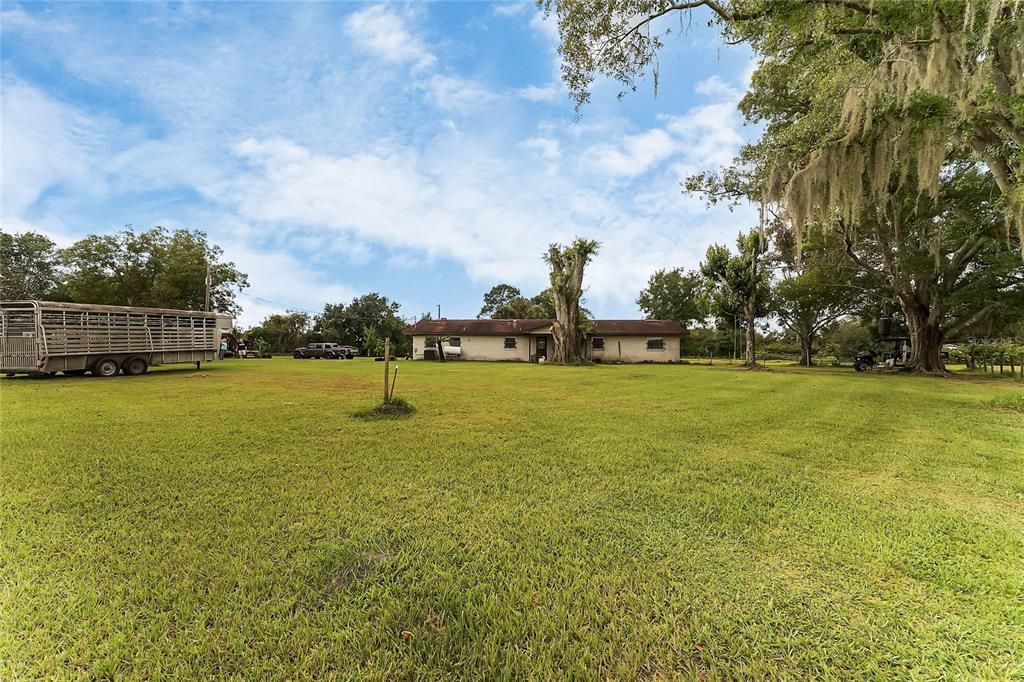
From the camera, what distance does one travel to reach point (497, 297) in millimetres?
57719

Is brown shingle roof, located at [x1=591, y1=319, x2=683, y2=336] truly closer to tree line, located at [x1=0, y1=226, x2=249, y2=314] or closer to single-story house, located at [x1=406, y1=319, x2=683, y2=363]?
single-story house, located at [x1=406, y1=319, x2=683, y2=363]

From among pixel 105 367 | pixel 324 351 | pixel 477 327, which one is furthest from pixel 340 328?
pixel 105 367

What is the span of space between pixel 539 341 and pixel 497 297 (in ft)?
98.7

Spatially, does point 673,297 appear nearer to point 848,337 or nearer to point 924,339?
point 848,337

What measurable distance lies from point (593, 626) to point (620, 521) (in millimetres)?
1133

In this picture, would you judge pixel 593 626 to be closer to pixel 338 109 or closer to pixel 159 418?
pixel 159 418

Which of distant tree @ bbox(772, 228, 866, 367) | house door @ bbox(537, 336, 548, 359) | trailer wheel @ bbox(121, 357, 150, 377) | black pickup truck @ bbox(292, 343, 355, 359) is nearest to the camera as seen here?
trailer wheel @ bbox(121, 357, 150, 377)

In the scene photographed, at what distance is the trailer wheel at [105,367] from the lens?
12219 millimetres

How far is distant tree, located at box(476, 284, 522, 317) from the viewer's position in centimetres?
5738

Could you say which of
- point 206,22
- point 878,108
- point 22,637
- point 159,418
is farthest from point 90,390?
point 878,108

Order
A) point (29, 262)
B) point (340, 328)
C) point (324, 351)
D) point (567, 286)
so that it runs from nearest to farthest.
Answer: point (567, 286) → point (324, 351) → point (29, 262) → point (340, 328)

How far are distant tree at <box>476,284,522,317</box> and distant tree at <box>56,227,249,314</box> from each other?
34.3 m

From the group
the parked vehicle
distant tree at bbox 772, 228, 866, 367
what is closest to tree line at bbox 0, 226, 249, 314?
distant tree at bbox 772, 228, 866, 367

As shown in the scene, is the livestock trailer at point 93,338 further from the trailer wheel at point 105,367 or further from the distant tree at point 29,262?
the distant tree at point 29,262
